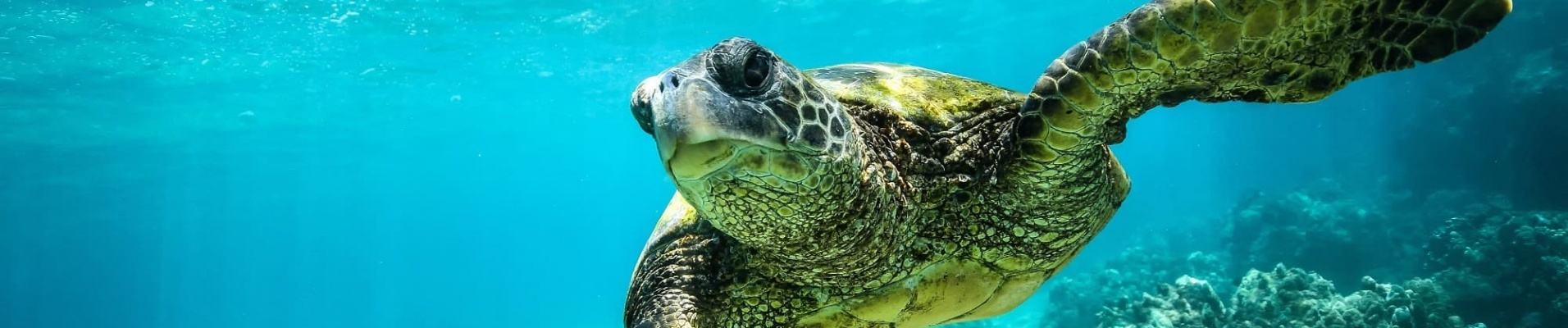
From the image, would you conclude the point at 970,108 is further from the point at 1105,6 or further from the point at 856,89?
the point at 1105,6

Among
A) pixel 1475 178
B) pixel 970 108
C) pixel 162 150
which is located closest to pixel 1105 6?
pixel 1475 178

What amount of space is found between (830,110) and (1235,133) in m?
91.8

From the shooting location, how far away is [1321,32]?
6.89 feet

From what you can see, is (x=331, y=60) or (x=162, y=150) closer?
(x=331, y=60)

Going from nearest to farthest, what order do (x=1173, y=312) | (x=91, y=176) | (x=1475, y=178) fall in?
1. (x=1173, y=312)
2. (x=1475, y=178)
3. (x=91, y=176)

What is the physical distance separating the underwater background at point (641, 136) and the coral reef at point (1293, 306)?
0.03 metres

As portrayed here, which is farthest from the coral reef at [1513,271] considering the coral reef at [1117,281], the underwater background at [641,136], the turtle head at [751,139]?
the turtle head at [751,139]

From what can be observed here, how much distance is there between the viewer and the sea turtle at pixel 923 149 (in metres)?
1.89

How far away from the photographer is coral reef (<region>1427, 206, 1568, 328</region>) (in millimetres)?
8781

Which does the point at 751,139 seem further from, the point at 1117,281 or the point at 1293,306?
the point at 1117,281

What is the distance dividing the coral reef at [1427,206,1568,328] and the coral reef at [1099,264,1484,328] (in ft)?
1.84

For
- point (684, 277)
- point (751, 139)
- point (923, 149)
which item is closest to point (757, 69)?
point (751, 139)

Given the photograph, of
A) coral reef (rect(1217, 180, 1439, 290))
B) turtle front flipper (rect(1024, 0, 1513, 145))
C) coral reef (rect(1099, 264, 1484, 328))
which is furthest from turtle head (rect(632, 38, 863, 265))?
coral reef (rect(1217, 180, 1439, 290))

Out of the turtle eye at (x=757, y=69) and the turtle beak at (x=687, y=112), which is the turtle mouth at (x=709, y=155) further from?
the turtle eye at (x=757, y=69)
